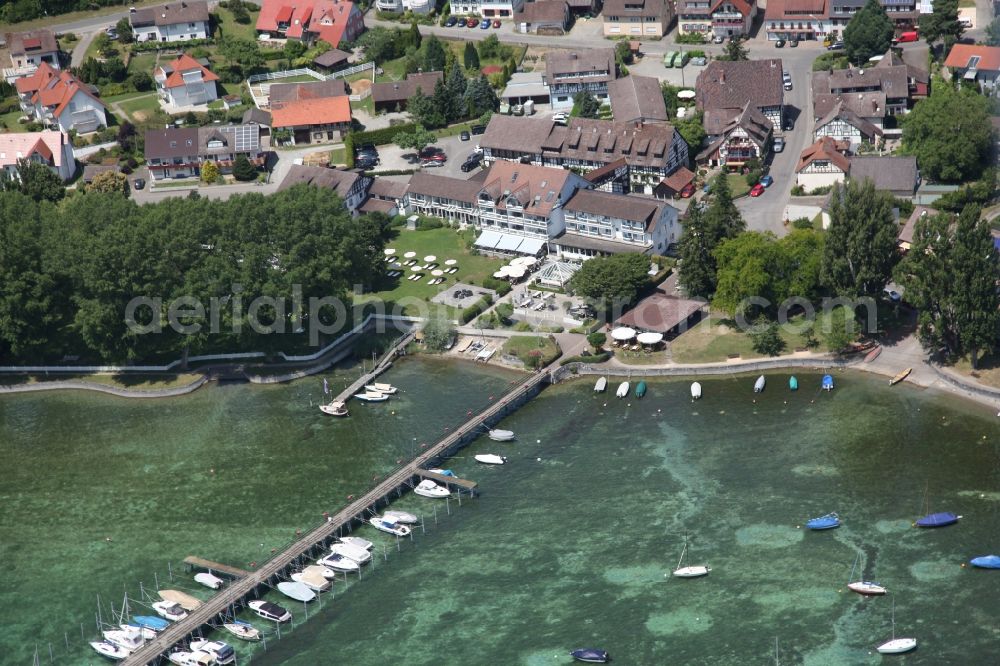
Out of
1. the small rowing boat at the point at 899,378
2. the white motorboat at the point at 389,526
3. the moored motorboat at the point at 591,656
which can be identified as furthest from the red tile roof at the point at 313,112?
the moored motorboat at the point at 591,656

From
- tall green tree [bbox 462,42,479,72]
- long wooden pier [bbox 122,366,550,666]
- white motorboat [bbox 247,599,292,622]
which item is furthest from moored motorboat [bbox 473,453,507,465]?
tall green tree [bbox 462,42,479,72]

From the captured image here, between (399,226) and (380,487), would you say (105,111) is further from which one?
(380,487)

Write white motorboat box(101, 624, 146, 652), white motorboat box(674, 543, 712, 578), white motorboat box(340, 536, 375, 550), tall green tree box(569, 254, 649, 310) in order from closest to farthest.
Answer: white motorboat box(101, 624, 146, 652)
white motorboat box(674, 543, 712, 578)
white motorboat box(340, 536, 375, 550)
tall green tree box(569, 254, 649, 310)

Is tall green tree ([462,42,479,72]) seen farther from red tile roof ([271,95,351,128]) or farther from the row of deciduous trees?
the row of deciduous trees

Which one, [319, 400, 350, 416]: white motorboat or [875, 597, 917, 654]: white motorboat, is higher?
[319, 400, 350, 416]: white motorboat

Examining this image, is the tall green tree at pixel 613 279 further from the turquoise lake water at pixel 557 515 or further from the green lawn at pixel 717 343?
the turquoise lake water at pixel 557 515

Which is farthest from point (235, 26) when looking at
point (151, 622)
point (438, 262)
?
point (151, 622)
